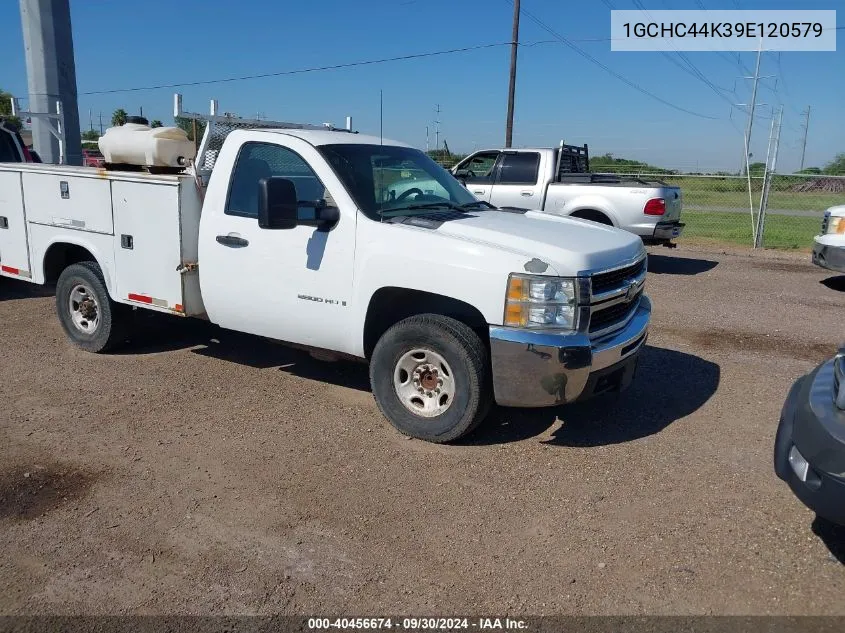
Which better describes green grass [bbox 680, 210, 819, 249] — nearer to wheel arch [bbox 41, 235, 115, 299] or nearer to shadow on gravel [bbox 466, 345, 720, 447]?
shadow on gravel [bbox 466, 345, 720, 447]

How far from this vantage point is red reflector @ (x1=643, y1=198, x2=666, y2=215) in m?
11.5

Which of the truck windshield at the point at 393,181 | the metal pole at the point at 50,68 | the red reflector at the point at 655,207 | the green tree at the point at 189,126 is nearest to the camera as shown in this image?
the truck windshield at the point at 393,181

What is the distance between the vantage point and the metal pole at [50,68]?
1363 centimetres

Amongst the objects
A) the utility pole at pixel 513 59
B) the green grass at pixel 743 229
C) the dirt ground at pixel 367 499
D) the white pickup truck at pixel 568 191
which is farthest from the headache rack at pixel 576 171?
the utility pole at pixel 513 59

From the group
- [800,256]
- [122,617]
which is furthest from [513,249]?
[800,256]

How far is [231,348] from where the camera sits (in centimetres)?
685

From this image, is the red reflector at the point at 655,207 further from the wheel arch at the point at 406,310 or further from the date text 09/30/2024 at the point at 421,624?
the date text 09/30/2024 at the point at 421,624

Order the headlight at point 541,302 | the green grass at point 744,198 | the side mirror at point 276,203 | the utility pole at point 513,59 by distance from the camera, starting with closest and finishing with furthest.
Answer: the headlight at point 541,302
the side mirror at point 276,203
the utility pole at point 513,59
the green grass at point 744,198

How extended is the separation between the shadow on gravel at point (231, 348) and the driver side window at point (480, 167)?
6764mm

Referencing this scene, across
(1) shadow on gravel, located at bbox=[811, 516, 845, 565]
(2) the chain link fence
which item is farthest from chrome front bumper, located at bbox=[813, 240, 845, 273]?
(1) shadow on gravel, located at bbox=[811, 516, 845, 565]

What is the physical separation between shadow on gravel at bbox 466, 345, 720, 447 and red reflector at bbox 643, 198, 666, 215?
569cm

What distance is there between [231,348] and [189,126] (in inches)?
82.5

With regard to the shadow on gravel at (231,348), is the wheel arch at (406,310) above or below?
above

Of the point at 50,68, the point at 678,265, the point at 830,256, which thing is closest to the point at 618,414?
the point at 830,256
